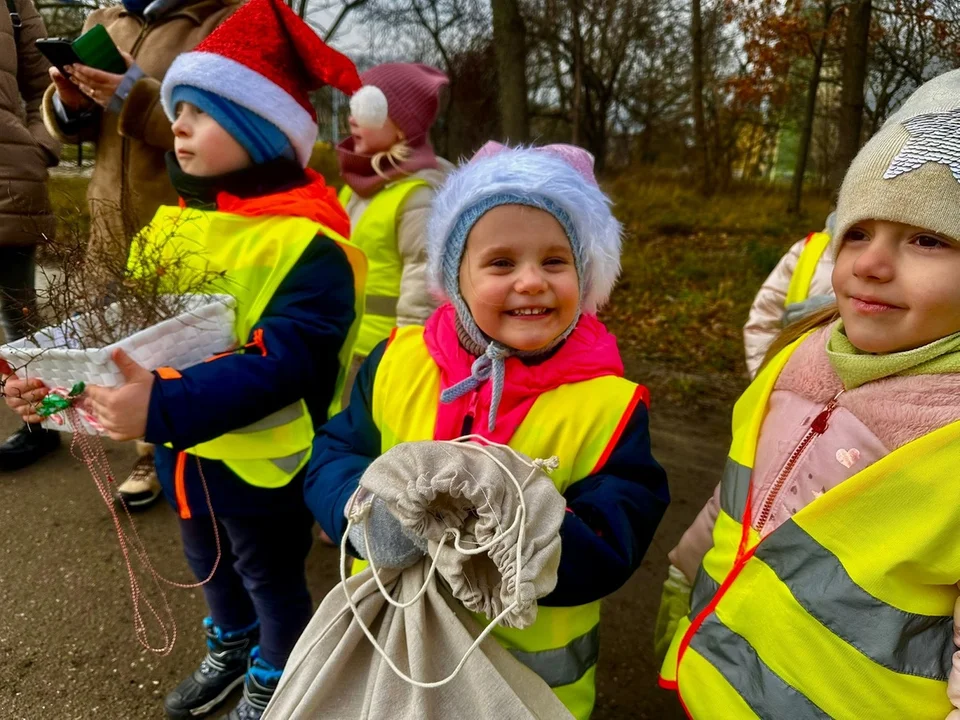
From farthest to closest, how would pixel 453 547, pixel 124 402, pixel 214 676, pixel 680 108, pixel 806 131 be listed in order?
pixel 680 108 → pixel 806 131 → pixel 214 676 → pixel 124 402 → pixel 453 547

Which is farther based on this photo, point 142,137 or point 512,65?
point 512,65

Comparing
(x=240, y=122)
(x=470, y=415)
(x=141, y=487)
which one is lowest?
(x=141, y=487)

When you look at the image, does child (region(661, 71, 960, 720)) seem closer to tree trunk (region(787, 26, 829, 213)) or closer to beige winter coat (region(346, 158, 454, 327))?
beige winter coat (region(346, 158, 454, 327))

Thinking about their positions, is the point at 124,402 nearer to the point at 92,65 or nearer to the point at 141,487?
the point at 92,65

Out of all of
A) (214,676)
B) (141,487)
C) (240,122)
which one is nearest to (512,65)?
(240,122)

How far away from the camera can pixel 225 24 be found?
1891 mm

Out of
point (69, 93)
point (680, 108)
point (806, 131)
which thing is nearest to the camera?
point (69, 93)

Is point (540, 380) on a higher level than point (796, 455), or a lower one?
higher

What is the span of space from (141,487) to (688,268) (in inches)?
246

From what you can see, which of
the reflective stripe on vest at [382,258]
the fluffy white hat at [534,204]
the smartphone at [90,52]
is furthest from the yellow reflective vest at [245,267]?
the reflective stripe on vest at [382,258]

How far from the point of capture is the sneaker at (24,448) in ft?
9.84

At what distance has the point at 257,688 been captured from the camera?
6.53 ft

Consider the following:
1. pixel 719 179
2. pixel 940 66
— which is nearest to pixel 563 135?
pixel 719 179

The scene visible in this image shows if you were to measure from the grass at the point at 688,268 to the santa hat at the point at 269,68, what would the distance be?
1.74 feet
